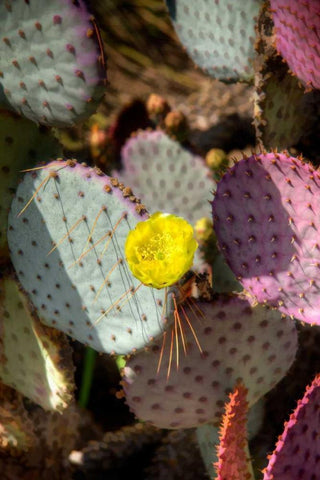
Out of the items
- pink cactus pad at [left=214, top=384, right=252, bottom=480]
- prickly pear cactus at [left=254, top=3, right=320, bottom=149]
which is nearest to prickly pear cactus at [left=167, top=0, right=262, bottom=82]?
prickly pear cactus at [left=254, top=3, right=320, bottom=149]

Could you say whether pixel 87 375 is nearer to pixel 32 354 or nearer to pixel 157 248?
pixel 32 354

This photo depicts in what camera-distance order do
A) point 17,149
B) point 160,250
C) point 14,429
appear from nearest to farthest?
1. point 160,250
2. point 17,149
3. point 14,429

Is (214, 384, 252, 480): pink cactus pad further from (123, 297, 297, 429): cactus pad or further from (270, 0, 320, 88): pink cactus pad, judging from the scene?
(270, 0, 320, 88): pink cactus pad

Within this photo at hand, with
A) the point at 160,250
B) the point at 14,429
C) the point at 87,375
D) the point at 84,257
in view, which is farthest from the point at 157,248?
the point at 87,375

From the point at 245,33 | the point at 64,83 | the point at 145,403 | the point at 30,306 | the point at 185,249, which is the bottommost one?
the point at 145,403

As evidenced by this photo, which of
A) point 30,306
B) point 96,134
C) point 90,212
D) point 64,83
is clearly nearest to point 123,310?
point 90,212

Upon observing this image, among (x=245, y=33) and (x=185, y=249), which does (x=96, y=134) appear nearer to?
(x=245, y=33)
